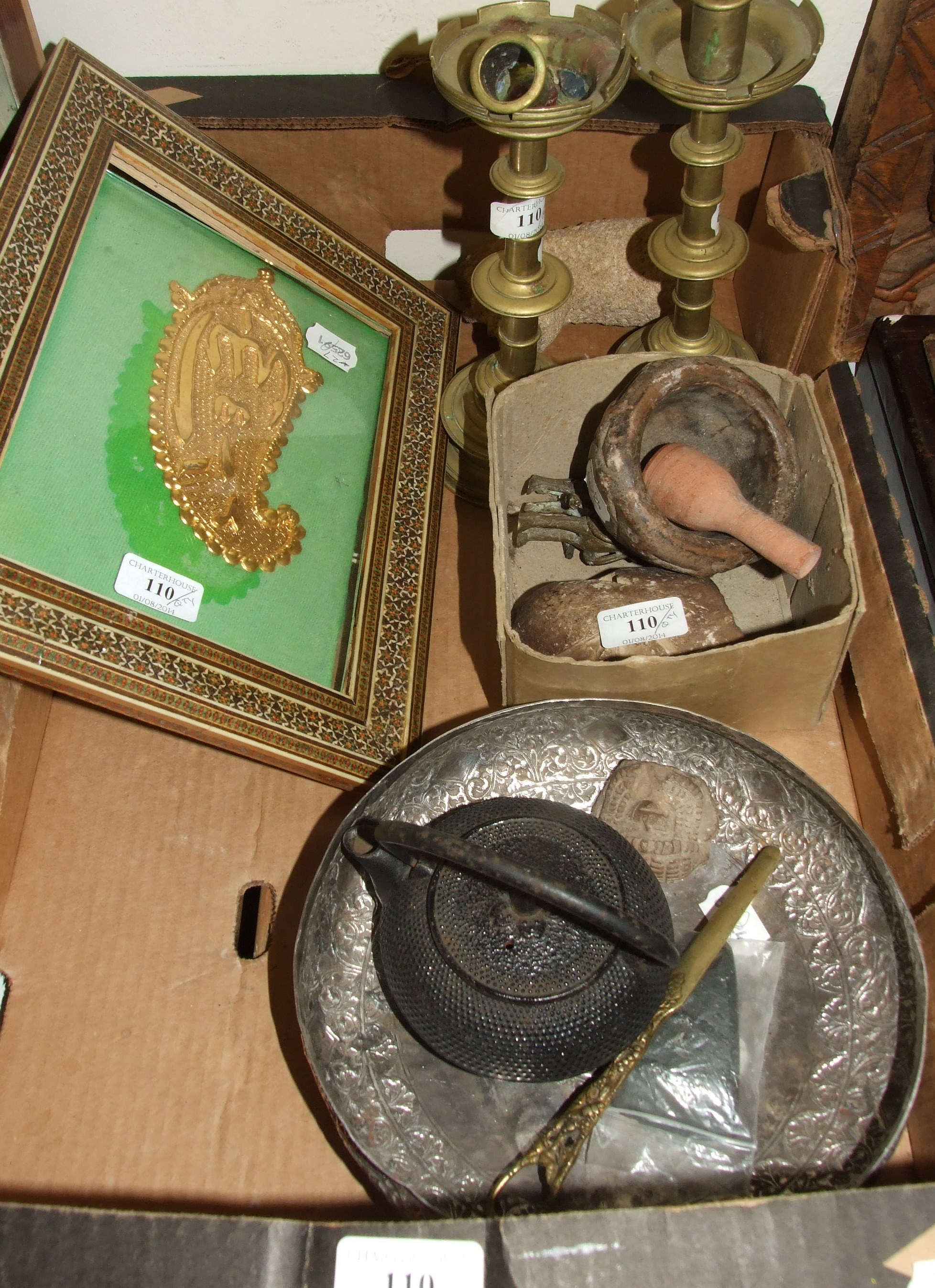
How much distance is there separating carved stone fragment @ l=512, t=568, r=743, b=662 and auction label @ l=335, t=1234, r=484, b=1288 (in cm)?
64

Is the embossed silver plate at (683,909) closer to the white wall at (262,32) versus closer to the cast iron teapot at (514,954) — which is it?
the cast iron teapot at (514,954)

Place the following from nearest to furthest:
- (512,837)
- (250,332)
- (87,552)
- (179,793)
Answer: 1. (512,837)
2. (87,552)
3. (250,332)
4. (179,793)

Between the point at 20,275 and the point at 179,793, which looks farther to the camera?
the point at 179,793

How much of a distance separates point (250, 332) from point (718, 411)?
613 millimetres

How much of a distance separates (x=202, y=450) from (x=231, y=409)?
86 mm

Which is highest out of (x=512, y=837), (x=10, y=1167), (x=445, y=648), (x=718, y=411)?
(x=718, y=411)

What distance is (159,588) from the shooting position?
109 centimetres

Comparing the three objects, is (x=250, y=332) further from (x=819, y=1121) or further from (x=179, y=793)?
(x=819, y=1121)

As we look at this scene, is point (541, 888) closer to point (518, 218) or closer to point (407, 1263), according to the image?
point (407, 1263)

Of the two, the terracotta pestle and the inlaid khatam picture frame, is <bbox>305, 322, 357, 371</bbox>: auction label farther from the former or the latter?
the terracotta pestle

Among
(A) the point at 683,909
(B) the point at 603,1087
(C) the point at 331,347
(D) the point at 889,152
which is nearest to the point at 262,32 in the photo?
(C) the point at 331,347

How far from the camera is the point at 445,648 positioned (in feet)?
4.96

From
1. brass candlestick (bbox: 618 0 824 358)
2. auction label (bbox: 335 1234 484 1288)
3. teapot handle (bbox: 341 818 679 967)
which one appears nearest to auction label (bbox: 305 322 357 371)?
brass candlestick (bbox: 618 0 824 358)

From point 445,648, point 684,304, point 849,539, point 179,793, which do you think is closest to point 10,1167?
point 179,793
